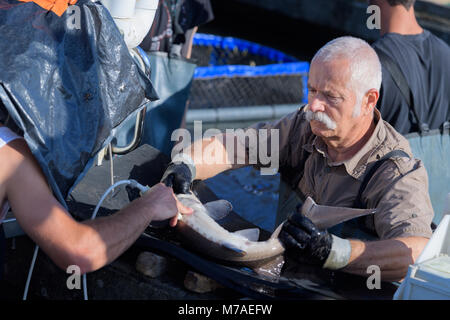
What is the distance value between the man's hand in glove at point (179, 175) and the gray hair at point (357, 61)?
0.73 metres

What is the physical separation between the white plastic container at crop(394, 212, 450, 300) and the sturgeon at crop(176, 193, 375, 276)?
0.44 m

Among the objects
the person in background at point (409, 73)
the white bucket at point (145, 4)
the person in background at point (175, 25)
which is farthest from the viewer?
the person in background at point (175, 25)

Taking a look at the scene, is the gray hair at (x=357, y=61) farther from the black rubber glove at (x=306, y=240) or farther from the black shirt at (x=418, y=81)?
the black shirt at (x=418, y=81)

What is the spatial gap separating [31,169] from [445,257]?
129cm

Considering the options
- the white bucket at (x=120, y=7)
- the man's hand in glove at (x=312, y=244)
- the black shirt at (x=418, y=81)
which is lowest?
the man's hand in glove at (x=312, y=244)

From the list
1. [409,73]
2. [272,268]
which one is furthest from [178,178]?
[409,73]

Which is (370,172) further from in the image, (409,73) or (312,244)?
(409,73)

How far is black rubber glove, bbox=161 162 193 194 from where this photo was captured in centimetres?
241

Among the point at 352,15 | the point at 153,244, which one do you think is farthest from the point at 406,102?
the point at 352,15

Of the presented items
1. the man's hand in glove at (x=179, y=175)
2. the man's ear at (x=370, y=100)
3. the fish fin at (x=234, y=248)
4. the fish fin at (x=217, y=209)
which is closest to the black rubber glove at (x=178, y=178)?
the man's hand in glove at (x=179, y=175)

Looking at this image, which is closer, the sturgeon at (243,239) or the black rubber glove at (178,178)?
the sturgeon at (243,239)

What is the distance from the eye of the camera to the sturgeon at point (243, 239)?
2059 mm

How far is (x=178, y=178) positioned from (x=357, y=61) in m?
0.87
